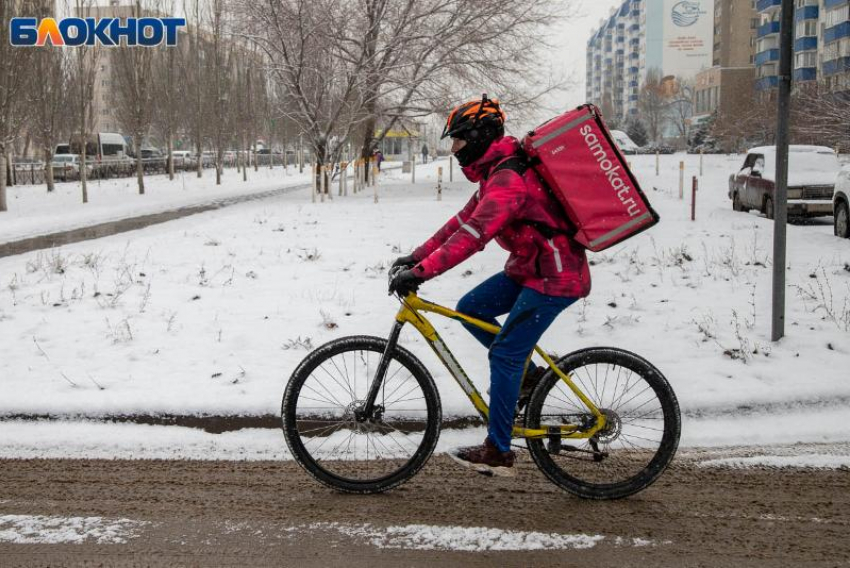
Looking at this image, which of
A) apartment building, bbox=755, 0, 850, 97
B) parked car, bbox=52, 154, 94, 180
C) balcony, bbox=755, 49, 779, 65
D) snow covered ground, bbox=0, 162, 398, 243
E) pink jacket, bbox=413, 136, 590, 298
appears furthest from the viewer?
balcony, bbox=755, 49, 779, 65

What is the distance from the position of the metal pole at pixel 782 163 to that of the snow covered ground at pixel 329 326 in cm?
28

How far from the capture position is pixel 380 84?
29.4 metres

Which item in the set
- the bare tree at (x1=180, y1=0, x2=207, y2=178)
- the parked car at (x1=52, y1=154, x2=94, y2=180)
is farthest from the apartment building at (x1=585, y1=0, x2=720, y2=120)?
the parked car at (x1=52, y1=154, x2=94, y2=180)

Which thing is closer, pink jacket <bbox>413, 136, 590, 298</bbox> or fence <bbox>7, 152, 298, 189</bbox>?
pink jacket <bbox>413, 136, 590, 298</bbox>

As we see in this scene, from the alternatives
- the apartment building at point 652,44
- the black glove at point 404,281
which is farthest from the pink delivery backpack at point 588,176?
the apartment building at point 652,44

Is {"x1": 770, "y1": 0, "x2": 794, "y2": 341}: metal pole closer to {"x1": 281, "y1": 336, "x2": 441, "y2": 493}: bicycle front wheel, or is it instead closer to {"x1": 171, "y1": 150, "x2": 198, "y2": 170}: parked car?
{"x1": 281, "y1": 336, "x2": 441, "y2": 493}: bicycle front wheel

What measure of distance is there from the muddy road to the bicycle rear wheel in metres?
0.12

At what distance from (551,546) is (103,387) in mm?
3798

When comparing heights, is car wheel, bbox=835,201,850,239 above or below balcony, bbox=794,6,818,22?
below

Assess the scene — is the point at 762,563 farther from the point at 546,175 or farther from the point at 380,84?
the point at 380,84

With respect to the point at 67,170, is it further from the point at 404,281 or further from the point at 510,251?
the point at 510,251

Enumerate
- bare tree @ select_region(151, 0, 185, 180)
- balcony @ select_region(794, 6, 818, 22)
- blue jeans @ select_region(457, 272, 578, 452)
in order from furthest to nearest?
balcony @ select_region(794, 6, 818, 22), bare tree @ select_region(151, 0, 185, 180), blue jeans @ select_region(457, 272, 578, 452)

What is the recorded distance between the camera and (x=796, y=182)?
62.7 feet

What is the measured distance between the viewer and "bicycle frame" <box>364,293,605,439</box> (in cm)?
413
